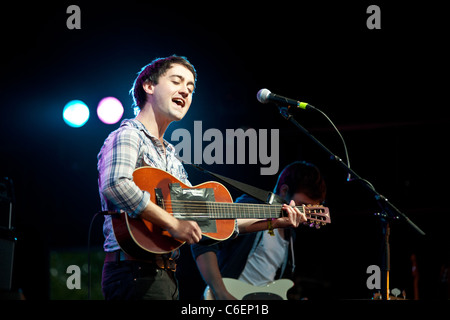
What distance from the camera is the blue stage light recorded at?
585 centimetres

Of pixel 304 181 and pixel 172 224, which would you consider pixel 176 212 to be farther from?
pixel 304 181

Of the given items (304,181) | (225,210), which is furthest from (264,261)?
(225,210)

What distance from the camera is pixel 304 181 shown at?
4.39 m

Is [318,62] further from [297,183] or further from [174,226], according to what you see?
[174,226]

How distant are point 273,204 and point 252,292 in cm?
124

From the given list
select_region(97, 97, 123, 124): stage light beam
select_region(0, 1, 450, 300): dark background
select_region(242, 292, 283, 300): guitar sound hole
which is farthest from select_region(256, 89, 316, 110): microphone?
select_region(97, 97, 123, 124): stage light beam

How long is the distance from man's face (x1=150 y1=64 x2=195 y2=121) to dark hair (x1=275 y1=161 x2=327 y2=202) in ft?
6.07

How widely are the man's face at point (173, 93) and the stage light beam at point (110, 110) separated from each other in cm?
314

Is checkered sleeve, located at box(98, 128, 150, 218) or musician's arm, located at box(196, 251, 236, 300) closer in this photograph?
checkered sleeve, located at box(98, 128, 150, 218)

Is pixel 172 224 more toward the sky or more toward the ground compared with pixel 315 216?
more toward the ground

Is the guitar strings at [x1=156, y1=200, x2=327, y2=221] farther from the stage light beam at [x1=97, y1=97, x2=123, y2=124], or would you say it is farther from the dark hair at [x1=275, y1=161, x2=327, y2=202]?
the stage light beam at [x1=97, y1=97, x2=123, y2=124]

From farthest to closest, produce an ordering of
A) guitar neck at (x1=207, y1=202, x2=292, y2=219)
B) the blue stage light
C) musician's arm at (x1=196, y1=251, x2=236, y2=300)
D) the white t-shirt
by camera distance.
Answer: the blue stage light → the white t-shirt → musician's arm at (x1=196, y1=251, x2=236, y2=300) → guitar neck at (x1=207, y1=202, x2=292, y2=219)

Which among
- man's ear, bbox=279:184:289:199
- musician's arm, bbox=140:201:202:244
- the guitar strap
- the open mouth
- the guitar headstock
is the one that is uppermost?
the open mouth

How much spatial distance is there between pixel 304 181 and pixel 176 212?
212cm
